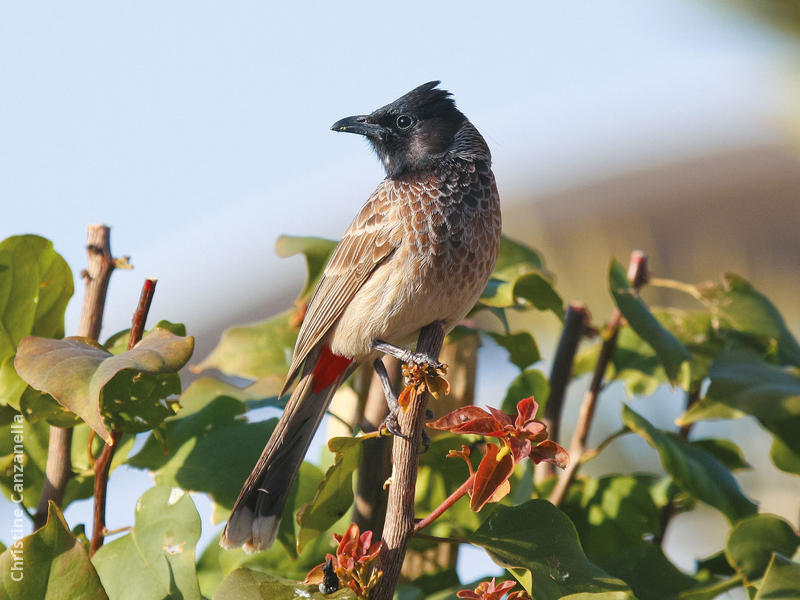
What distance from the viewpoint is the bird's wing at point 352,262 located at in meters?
2.38

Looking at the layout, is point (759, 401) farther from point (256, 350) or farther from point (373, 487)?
point (256, 350)

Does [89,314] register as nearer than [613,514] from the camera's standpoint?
Yes

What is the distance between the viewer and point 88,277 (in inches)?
69.2

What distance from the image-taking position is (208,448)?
1.74 m

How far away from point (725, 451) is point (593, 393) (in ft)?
1.11

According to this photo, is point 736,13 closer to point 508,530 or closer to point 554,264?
point 554,264

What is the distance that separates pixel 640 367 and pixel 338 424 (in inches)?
29.5

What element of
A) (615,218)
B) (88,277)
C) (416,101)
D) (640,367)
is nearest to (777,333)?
(640,367)

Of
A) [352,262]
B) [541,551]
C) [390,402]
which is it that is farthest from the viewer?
[352,262]

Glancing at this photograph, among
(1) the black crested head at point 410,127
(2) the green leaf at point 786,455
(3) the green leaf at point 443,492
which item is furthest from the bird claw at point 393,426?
(1) the black crested head at point 410,127

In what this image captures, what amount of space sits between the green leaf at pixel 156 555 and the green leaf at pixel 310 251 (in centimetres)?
77

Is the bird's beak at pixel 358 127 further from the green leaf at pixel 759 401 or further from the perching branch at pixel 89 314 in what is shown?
the green leaf at pixel 759 401

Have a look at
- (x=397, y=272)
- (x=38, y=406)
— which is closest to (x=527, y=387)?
(x=397, y=272)

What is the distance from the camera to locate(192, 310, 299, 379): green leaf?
2.16 metres
